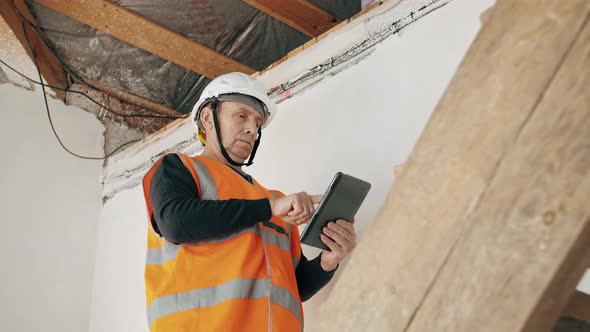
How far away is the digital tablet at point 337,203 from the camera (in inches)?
72.2

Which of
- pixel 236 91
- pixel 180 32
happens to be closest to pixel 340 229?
pixel 236 91

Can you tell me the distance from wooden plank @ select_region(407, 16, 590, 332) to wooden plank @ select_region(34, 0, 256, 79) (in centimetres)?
290

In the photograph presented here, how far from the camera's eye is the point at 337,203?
1896 millimetres

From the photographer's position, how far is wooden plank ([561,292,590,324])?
849 millimetres

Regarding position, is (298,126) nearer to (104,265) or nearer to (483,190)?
(104,265)

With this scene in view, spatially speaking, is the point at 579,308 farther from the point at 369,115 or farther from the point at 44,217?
the point at 44,217

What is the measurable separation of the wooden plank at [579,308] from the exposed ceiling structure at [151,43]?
2.55 m

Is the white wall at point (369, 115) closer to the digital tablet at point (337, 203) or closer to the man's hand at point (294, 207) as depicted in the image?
the digital tablet at point (337, 203)

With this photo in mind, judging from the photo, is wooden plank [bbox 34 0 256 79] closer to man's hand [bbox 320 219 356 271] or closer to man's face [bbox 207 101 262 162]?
man's face [bbox 207 101 262 162]

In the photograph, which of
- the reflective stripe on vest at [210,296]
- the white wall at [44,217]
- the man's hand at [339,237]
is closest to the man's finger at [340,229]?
the man's hand at [339,237]

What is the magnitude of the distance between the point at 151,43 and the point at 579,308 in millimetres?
2959

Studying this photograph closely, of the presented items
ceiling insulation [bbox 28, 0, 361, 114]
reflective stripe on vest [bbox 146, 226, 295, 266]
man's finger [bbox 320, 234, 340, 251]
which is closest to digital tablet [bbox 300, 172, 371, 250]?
man's finger [bbox 320, 234, 340, 251]

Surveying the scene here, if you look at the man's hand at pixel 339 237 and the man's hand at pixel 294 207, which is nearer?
the man's hand at pixel 294 207

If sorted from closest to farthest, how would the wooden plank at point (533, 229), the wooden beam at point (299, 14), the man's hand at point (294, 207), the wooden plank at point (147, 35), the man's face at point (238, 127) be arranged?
1. the wooden plank at point (533, 229)
2. the man's hand at point (294, 207)
3. the man's face at point (238, 127)
4. the wooden beam at point (299, 14)
5. the wooden plank at point (147, 35)
